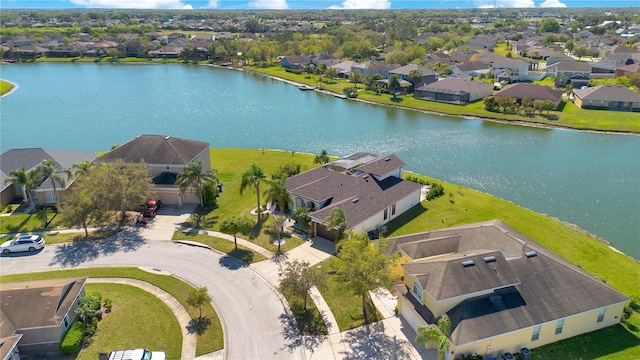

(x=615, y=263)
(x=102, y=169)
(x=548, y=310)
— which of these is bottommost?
(x=615, y=263)

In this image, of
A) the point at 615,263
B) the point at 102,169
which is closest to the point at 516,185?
the point at 615,263

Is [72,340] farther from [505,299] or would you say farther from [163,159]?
[505,299]

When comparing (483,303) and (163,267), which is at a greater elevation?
(483,303)

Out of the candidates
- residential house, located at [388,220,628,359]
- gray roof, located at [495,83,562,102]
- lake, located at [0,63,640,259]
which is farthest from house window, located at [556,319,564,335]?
gray roof, located at [495,83,562,102]

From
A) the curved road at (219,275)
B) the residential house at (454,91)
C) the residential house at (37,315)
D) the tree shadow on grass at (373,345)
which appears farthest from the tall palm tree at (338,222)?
the residential house at (454,91)

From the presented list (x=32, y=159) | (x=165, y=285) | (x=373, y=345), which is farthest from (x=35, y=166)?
→ (x=373, y=345)

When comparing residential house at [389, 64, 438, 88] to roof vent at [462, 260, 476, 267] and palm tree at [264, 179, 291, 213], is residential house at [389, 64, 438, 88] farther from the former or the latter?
roof vent at [462, 260, 476, 267]

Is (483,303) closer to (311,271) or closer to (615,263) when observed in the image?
(311,271)
